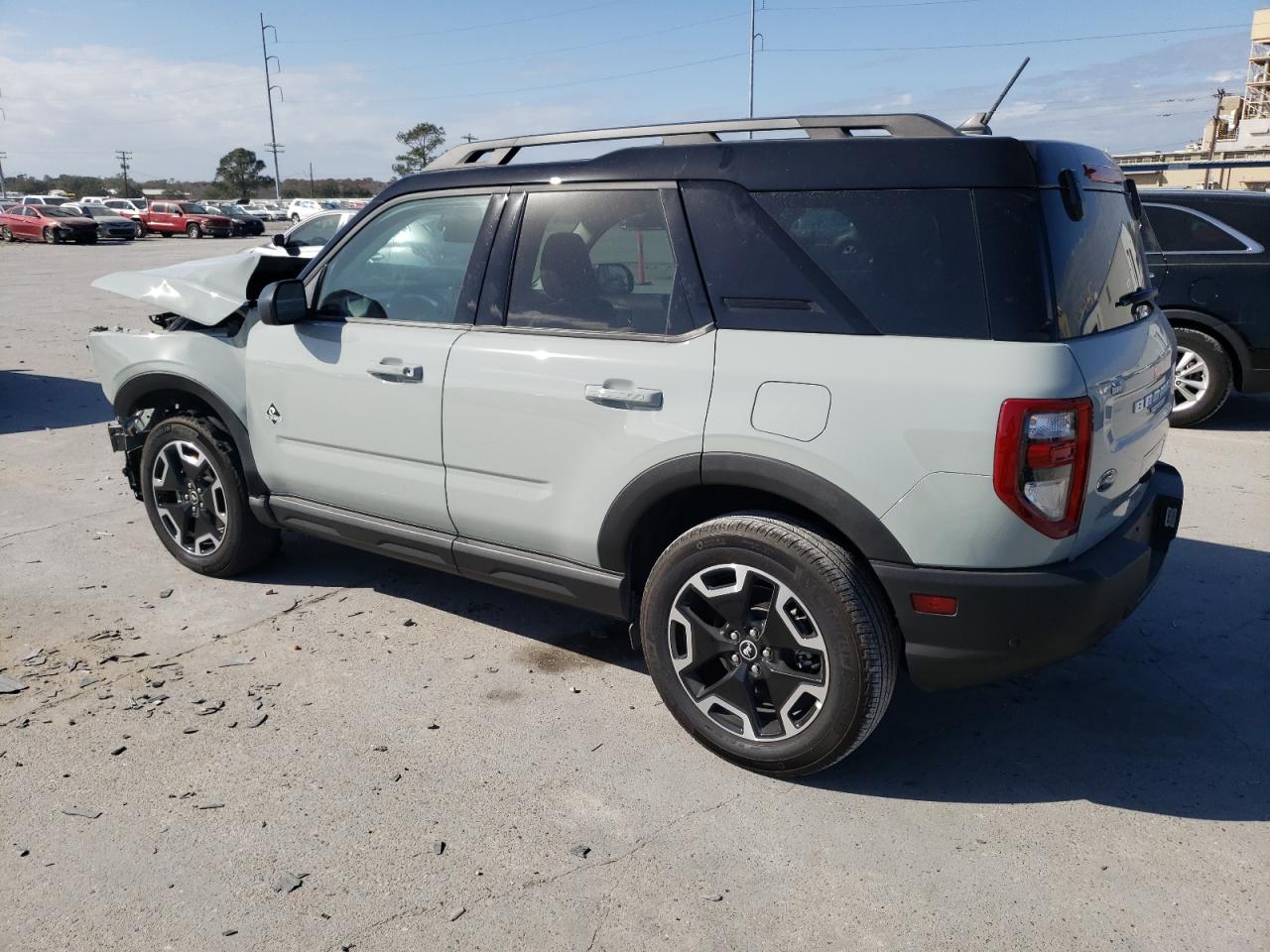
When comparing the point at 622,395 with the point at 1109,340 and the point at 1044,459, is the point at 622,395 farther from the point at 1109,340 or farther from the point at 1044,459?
the point at 1109,340

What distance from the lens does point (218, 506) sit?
15.3 ft

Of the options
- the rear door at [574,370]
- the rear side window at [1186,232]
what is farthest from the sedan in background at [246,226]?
the rear door at [574,370]

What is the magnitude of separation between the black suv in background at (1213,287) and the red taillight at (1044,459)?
566cm

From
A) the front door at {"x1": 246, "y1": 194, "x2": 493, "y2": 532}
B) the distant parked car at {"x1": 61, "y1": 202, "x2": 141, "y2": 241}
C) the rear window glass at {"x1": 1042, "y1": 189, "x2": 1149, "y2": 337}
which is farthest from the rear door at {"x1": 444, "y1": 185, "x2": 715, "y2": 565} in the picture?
the distant parked car at {"x1": 61, "y1": 202, "x2": 141, "y2": 241}

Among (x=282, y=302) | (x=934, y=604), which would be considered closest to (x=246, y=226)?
(x=282, y=302)

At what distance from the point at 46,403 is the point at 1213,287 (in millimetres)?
9879

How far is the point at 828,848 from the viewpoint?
2.81 m

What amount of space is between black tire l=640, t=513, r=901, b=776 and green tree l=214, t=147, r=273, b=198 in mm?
98481

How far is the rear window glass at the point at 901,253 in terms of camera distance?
270 centimetres

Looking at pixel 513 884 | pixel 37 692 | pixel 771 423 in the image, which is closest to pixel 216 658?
pixel 37 692

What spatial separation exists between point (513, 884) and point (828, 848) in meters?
0.90

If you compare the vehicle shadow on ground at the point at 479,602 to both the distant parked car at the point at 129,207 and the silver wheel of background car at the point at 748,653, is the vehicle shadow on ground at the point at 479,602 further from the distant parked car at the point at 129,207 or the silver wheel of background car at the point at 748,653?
the distant parked car at the point at 129,207

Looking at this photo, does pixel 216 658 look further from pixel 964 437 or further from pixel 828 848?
pixel 964 437

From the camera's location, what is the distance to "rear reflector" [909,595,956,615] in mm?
2740
